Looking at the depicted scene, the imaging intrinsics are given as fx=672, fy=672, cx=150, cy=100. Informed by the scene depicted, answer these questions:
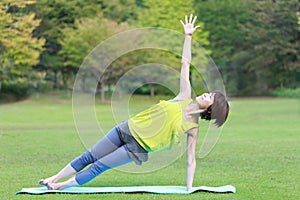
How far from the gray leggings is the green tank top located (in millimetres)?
302

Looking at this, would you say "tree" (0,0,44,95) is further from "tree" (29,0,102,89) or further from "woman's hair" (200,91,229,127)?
"woman's hair" (200,91,229,127)

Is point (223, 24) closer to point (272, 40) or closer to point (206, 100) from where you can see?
point (272, 40)

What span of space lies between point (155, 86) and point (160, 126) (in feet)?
115

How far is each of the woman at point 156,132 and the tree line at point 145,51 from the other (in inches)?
1177

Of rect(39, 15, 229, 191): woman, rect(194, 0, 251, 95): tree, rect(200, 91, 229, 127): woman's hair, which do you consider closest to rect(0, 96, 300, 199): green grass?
rect(39, 15, 229, 191): woman

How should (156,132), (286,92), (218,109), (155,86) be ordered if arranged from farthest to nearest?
1. (286,92)
2. (155,86)
3. (156,132)
4. (218,109)

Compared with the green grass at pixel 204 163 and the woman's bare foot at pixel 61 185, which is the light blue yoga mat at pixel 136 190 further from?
the green grass at pixel 204 163

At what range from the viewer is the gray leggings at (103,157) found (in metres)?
9.10

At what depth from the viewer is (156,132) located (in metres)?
8.95

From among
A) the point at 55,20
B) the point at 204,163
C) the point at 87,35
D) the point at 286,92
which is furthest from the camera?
the point at 286,92

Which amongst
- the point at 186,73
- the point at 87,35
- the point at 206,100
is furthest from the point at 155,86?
the point at 206,100

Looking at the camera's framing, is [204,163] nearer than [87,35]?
Yes

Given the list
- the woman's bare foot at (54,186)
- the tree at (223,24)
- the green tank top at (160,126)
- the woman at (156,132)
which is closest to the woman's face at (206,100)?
the woman at (156,132)

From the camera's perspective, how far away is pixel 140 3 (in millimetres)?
63469
